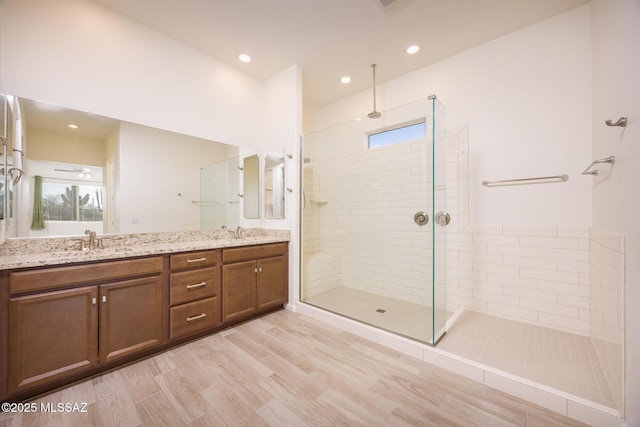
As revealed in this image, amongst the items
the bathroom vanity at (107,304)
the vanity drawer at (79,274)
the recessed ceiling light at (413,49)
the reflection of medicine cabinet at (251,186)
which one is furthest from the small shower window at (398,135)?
the vanity drawer at (79,274)

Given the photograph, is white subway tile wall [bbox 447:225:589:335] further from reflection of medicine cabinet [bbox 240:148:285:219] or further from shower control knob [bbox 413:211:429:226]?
reflection of medicine cabinet [bbox 240:148:285:219]

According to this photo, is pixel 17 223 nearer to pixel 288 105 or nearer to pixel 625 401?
pixel 288 105

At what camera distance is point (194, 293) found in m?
1.99

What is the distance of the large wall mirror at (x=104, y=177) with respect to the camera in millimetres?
1687

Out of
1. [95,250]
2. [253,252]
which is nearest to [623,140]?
[253,252]

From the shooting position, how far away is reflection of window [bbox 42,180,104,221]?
1749 mm

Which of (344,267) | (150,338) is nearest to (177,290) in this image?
(150,338)

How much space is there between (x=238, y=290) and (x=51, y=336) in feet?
3.90

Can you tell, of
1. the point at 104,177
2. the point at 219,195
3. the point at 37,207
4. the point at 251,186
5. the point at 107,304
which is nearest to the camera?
the point at 107,304

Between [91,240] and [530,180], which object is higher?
[530,180]

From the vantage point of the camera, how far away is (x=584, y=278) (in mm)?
1999

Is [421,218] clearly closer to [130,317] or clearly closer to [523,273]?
[523,273]

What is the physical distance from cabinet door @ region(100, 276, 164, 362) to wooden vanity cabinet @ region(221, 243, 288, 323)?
0.52m

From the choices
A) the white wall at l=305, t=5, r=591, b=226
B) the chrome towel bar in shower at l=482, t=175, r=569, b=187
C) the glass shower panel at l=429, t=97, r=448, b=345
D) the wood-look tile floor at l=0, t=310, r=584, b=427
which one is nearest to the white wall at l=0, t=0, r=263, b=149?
the wood-look tile floor at l=0, t=310, r=584, b=427
